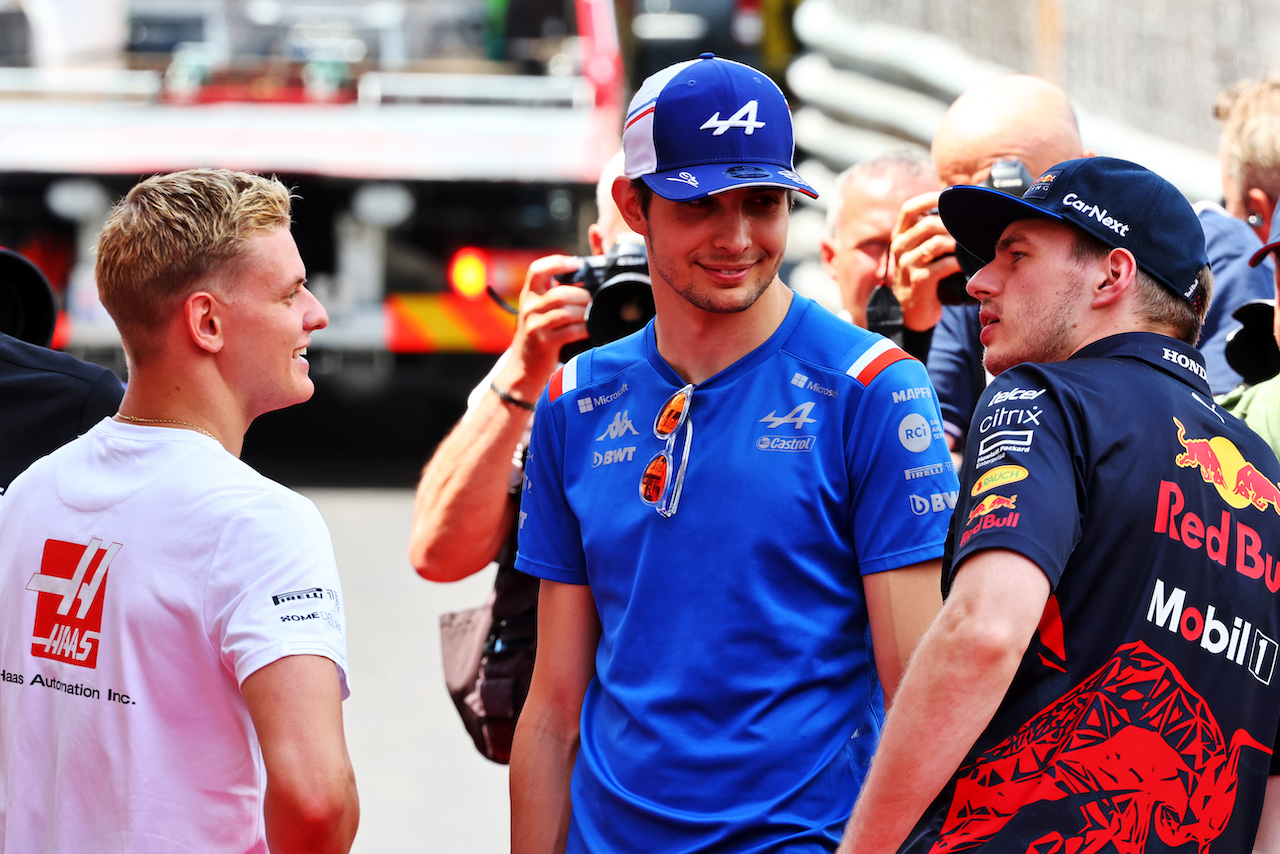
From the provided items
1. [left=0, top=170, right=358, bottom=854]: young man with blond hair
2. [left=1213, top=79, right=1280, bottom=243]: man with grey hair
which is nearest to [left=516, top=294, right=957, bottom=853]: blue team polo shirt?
[left=0, top=170, right=358, bottom=854]: young man with blond hair

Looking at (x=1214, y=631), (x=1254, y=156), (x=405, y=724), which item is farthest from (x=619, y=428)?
(x=405, y=724)

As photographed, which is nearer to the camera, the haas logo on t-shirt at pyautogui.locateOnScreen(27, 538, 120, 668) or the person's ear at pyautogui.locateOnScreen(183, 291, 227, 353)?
the haas logo on t-shirt at pyautogui.locateOnScreen(27, 538, 120, 668)

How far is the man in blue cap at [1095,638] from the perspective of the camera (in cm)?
178

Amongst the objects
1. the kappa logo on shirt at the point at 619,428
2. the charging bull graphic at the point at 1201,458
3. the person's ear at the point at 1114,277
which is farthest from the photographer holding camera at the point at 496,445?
the charging bull graphic at the point at 1201,458

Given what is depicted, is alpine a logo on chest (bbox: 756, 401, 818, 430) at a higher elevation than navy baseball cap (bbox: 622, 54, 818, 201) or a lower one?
lower

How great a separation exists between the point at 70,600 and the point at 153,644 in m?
0.15

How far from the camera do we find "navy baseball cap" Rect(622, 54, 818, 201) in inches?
85.8

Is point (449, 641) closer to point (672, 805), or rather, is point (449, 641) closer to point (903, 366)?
point (672, 805)

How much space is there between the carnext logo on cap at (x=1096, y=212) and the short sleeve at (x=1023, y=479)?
26 cm

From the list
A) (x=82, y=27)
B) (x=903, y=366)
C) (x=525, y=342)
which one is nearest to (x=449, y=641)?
(x=525, y=342)

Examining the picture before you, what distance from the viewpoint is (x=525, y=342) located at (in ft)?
9.49

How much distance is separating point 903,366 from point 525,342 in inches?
38.4

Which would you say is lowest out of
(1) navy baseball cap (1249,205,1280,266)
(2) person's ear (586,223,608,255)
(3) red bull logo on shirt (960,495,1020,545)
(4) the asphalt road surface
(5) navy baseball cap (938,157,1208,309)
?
(4) the asphalt road surface

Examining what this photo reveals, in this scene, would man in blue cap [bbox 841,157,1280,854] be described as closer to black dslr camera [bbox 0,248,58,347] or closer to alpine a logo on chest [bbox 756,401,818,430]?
alpine a logo on chest [bbox 756,401,818,430]
